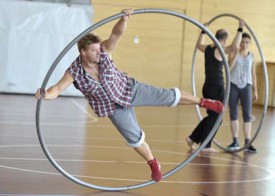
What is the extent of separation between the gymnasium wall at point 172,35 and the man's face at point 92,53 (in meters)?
11.7

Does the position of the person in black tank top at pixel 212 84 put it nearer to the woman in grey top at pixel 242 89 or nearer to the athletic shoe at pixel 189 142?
the athletic shoe at pixel 189 142

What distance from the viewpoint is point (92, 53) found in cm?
512

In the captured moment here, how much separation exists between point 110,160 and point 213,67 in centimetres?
191

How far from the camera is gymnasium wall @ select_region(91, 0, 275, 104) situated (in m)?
16.9

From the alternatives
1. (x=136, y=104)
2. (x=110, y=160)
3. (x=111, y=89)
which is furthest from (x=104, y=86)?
(x=110, y=160)

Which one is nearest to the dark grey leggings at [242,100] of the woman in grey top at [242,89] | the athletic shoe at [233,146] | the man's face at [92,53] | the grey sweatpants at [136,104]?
the woman in grey top at [242,89]

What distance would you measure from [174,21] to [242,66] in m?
8.72

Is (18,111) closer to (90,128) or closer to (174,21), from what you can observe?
(90,128)

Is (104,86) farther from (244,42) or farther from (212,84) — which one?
(244,42)

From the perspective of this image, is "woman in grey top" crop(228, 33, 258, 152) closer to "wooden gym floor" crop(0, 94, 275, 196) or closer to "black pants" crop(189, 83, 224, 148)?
"wooden gym floor" crop(0, 94, 275, 196)

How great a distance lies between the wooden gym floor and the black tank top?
0.97 meters

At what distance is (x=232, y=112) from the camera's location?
8578 mm

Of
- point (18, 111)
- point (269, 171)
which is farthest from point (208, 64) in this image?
point (18, 111)

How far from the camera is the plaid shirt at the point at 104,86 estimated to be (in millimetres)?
5180
